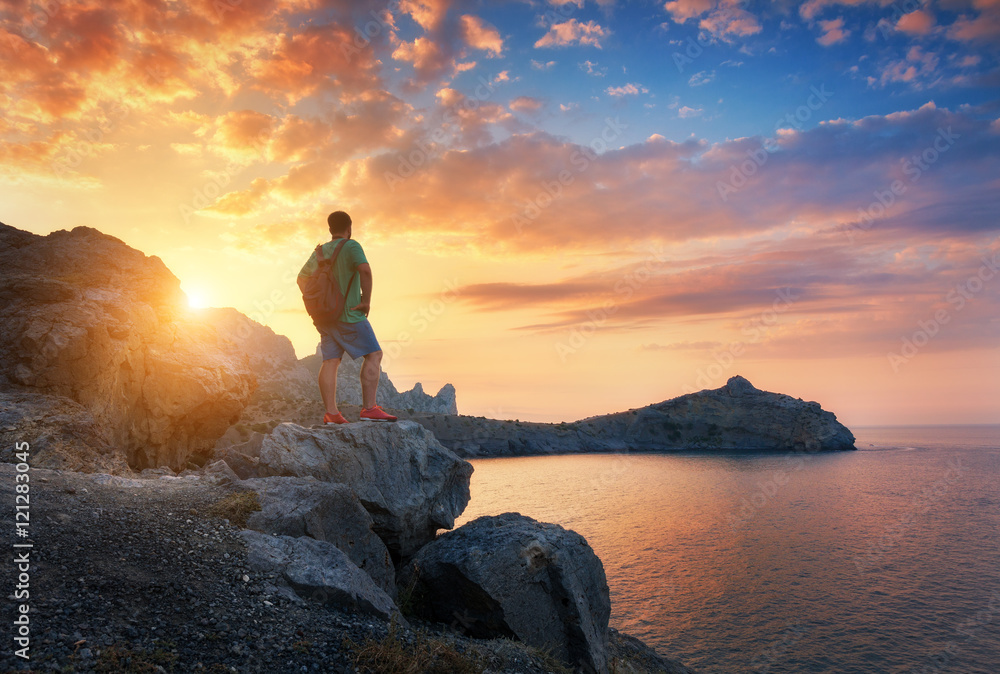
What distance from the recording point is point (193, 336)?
1712 centimetres

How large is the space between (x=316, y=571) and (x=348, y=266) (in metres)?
7.07

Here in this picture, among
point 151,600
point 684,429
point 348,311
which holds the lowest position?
point 684,429

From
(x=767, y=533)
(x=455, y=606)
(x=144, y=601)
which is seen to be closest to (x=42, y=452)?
(x=144, y=601)

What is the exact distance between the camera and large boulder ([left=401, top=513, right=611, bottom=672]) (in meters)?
11.4

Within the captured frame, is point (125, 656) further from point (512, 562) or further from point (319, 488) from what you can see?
point (512, 562)

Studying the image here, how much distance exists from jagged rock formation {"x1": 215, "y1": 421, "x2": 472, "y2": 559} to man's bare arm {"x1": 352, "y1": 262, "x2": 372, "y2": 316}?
3.67 m

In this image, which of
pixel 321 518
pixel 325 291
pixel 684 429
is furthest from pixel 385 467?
pixel 684 429

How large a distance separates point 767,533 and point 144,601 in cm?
4283

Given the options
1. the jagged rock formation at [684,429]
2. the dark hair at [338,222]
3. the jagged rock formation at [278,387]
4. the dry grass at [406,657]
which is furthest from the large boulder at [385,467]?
the jagged rock formation at [684,429]

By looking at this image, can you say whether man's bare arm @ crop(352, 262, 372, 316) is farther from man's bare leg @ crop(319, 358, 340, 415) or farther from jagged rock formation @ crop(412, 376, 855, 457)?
jagged rock formation @ crop(412, 376, 855, 457)

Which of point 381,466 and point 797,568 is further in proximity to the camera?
point 797,568

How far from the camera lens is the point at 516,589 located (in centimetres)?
1169

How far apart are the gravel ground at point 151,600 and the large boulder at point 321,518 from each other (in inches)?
41.8

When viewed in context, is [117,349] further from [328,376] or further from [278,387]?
[278,387]
